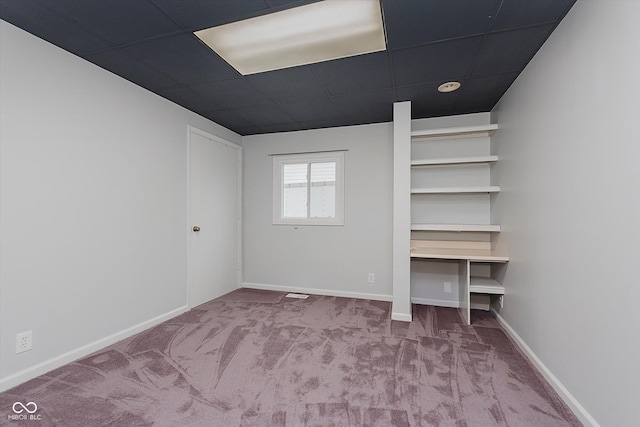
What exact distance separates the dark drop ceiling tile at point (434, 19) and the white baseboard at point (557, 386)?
231cm

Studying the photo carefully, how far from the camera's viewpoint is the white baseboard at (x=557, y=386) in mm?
1485

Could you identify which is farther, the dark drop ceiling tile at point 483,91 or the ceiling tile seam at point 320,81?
the dark drop ceiling tile at point 483,91

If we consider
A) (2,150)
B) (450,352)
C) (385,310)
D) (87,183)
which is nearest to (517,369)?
(450,352)

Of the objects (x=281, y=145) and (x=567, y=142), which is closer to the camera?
(x=567, y=142)

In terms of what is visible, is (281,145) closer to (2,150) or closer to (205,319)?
(205,319)

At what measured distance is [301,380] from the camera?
1.91 m

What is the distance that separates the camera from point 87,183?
7.39 ft

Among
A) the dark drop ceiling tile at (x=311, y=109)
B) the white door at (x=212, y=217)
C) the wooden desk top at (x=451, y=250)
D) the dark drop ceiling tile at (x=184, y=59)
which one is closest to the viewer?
the dark drop ceiling tile at (x=184, y=59)

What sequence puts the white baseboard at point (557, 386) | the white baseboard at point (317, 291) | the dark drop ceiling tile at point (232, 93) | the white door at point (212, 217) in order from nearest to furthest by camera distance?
→ the white baseboard at point (557, 386) → the dark drop ceiling tile at point (232, 93) → the white door at point (212, 217) → the white baseboard at point (317, 291)

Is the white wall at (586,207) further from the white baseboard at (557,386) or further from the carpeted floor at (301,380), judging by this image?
the carpeted floor at (301,380)

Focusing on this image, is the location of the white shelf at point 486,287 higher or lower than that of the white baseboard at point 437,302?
higher

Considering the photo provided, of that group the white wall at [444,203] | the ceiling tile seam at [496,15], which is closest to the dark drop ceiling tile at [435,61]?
the ceiling tile seam at [496,15]

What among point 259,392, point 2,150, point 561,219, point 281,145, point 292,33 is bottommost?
point 259,392

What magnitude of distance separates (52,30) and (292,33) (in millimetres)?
1613
